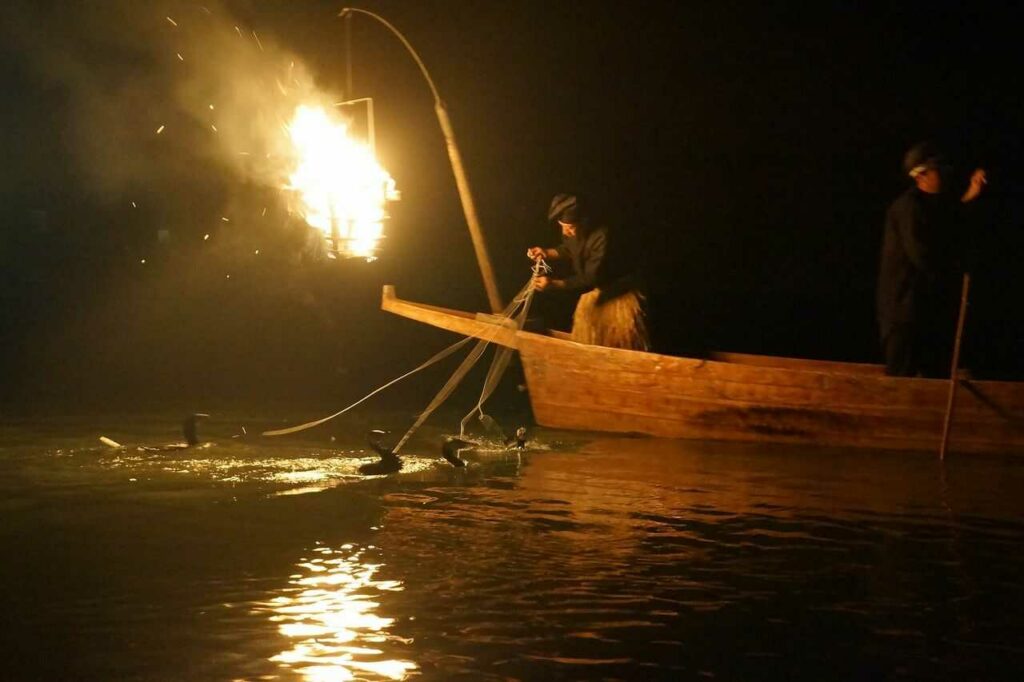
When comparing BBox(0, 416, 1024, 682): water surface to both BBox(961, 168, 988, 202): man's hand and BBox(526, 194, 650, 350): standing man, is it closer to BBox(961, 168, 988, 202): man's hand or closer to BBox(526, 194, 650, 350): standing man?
BBox(526, 194, 650, 350): standing man

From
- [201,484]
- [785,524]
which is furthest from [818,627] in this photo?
[201,484]

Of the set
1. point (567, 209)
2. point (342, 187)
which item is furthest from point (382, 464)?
point (567, 209)

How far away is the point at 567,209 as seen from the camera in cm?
1249

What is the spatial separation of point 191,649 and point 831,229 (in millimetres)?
15113

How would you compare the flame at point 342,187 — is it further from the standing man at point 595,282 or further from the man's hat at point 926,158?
the man's hat at point 926,158

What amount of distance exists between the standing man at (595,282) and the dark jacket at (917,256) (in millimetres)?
2439

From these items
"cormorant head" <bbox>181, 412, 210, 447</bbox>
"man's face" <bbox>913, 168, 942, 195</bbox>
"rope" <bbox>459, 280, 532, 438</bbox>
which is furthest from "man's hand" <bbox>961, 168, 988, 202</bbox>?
"cormorant head" <bbox>181, 412, 210, 447</bbox>

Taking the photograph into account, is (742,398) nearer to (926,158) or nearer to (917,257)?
(917,257)

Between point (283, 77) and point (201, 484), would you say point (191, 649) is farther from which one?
point (283, 77)

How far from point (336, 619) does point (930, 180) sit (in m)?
7.18

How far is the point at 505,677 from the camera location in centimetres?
538

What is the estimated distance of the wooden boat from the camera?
35.1 feet

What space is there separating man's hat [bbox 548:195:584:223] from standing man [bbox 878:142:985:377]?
9.46ft

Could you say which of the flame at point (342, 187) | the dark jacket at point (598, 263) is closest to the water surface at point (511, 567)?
the flame at point (342, 187)
